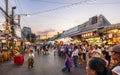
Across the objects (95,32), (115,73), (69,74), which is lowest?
(69,74)

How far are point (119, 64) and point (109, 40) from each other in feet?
75.3

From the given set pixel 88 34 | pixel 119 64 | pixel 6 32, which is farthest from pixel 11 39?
pixel 119 64

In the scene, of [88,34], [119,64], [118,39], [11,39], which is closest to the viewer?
[119,64]

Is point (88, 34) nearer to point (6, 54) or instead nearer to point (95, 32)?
point (95, 32)

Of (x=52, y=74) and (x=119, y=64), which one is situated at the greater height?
(x=119, y=64)

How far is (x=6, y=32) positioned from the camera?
32.7 metres

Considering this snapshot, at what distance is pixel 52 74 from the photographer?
16875 millimetres

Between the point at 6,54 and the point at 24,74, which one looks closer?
the point at 24,74

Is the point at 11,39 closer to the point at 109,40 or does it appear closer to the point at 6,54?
the point at 6,54

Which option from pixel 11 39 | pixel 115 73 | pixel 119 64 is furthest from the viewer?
pixel 11 39

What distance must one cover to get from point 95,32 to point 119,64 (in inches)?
1159

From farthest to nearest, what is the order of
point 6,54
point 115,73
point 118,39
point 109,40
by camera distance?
1. point 6,54
2. point 109,40
3. point 118,39
4. point 115,73

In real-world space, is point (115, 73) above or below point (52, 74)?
above

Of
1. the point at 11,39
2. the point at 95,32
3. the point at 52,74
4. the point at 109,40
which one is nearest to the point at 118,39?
the point at 109,40
